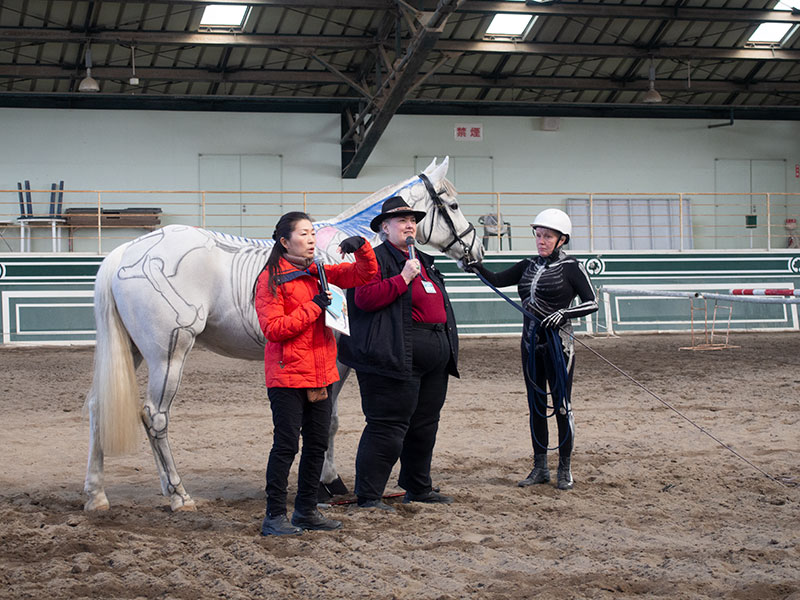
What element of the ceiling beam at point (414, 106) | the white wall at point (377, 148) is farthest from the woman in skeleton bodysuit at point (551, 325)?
the white wall at point (377, 148)

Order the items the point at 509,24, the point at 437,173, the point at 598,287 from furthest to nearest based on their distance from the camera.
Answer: the point at 509,24 → the point at 598,287 → the point at 437,173

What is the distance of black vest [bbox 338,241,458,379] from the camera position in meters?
3.58

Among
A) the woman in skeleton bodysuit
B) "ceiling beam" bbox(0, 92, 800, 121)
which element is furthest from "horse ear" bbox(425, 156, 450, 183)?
"ceiling beam" bbox(0, 92, 800, 121)

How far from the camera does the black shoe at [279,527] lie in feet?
10.7

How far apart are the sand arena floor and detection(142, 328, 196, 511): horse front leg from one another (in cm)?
12

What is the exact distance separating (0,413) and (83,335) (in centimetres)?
676

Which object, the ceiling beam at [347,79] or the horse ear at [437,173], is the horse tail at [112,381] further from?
the ceiling beam at [347,79]

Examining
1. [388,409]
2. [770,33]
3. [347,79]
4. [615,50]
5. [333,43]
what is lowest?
[388,409]

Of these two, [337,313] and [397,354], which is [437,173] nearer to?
[397,354]

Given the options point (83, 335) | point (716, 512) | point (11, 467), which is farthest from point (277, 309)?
point (83, 335)

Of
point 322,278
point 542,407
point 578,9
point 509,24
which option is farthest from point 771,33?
point 322,278

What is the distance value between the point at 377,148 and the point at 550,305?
46.6 feet

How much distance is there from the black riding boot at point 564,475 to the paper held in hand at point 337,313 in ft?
4.98

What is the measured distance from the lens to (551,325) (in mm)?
4145
